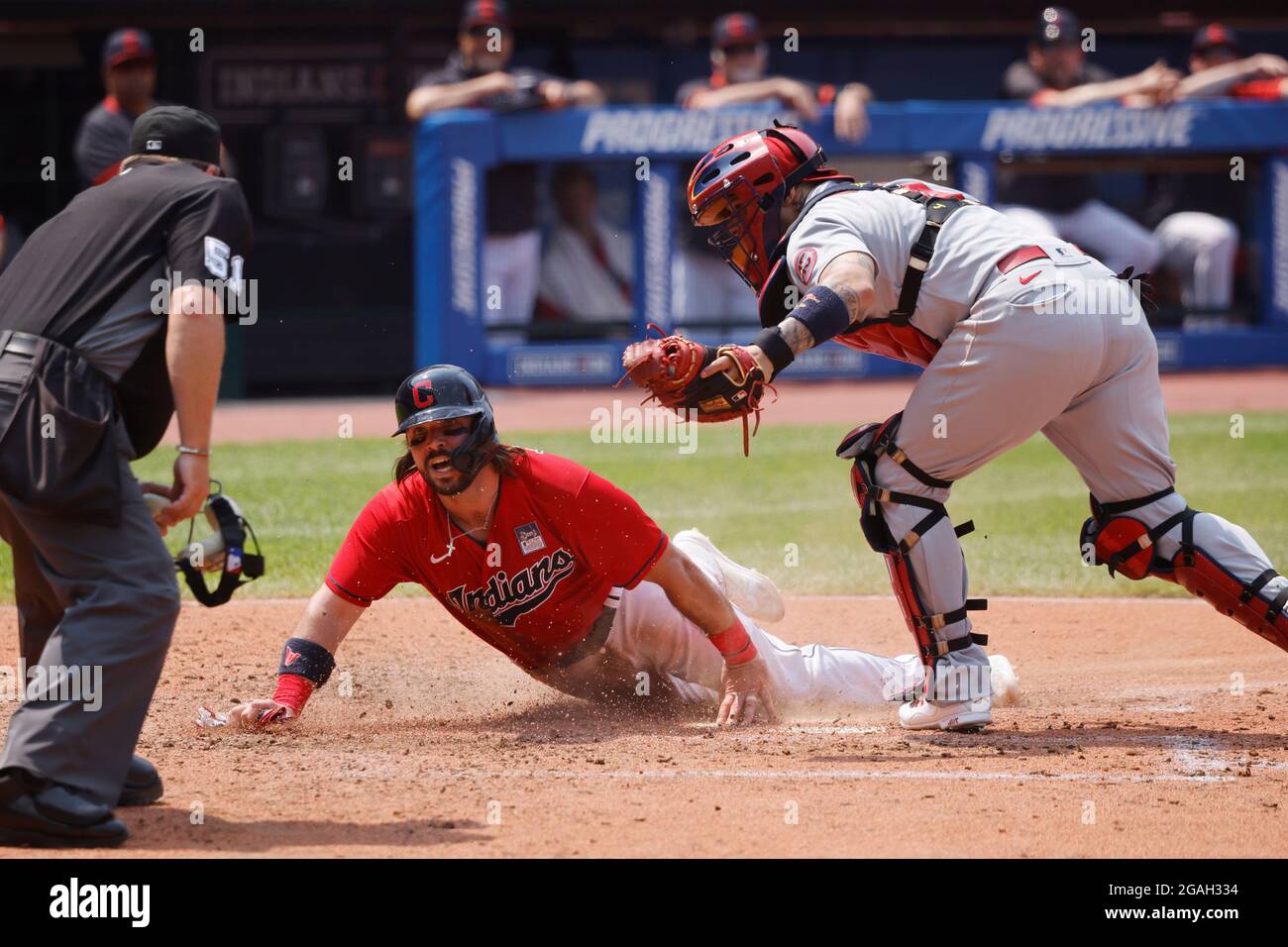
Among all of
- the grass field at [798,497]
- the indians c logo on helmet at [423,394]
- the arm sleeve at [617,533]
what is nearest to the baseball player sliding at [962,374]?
the arm sleeve at [617,533]

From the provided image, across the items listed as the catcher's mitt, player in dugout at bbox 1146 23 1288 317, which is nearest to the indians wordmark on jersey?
the catcher's mitt

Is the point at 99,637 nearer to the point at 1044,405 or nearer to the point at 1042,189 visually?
the point at 1044,405

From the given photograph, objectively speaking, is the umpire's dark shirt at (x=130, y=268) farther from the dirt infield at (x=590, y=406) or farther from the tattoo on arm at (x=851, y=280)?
the dirt infield at (x=590, y=406)

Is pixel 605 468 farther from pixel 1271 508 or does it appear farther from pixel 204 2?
pixel 204 2

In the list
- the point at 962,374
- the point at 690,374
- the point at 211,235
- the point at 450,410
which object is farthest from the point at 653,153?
the point at 211,235

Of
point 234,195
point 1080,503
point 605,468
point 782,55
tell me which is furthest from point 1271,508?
point 782,55

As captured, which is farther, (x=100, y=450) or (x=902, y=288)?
(x=902, y=288)
